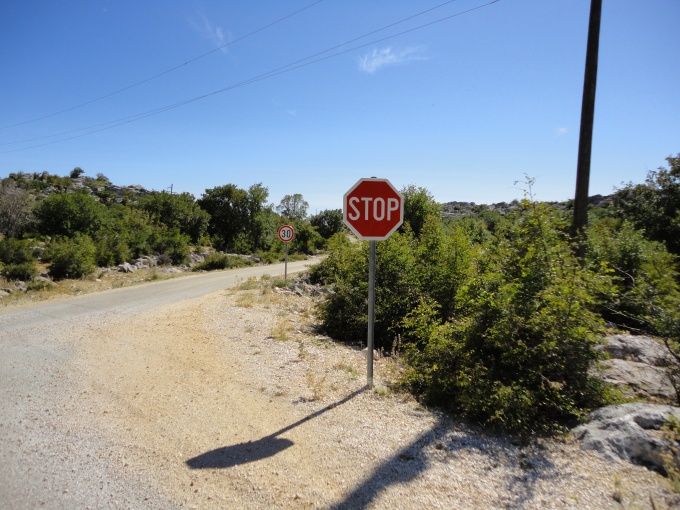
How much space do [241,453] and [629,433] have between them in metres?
3.52

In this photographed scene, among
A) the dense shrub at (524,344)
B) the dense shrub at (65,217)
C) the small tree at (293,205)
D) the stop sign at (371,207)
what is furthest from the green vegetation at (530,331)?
the small tree at (293,205)

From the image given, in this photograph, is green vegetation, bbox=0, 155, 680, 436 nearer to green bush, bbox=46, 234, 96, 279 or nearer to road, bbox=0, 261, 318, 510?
green bush, bbox=46, 234, 96, 279

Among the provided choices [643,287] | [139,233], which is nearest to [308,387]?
[643,287]

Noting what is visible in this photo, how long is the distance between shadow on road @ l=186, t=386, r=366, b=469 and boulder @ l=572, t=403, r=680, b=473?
2.88 meters

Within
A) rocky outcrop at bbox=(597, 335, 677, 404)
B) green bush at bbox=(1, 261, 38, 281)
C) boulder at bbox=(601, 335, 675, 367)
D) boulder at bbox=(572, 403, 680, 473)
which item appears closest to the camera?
boulder at bbox=(572, 403, 680, 473)

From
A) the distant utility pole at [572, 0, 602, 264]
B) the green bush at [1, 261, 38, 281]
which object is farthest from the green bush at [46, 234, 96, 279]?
the distant utility pole at [572, 0, 602, 264]

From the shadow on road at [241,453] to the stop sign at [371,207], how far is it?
2.47 m

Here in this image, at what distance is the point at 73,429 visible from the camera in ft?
12.2

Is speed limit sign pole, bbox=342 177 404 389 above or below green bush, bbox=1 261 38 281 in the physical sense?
above

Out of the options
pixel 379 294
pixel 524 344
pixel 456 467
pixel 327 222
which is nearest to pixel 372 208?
pixel 524 344

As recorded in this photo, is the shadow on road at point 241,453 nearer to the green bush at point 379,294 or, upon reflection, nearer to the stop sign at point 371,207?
the stop sign at point 371,207

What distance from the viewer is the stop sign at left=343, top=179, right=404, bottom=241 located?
4527mm

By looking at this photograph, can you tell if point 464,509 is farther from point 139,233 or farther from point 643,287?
point 139,233

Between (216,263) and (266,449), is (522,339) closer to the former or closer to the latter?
(266,449)
